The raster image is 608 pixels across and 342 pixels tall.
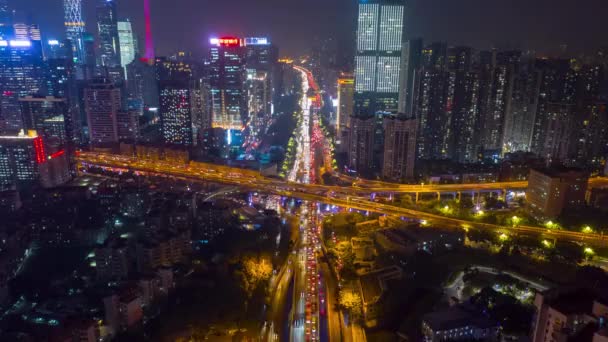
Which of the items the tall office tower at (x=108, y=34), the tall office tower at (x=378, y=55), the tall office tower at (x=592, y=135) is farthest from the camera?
the tall office tower at (x=108, y=34)

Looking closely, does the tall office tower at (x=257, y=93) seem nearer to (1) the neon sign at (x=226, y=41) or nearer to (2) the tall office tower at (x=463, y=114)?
(1) the neon sign at (x=226, y=41)

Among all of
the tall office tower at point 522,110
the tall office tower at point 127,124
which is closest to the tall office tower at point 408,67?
the tall office tower at point 522,110

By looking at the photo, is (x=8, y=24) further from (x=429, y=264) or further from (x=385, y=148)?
(x=429, y=264)

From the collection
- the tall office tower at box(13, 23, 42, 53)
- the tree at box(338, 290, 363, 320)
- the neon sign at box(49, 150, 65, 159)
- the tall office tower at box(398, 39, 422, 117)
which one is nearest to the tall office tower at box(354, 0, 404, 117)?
the tall office tower at box(398, 39, 422, 117)

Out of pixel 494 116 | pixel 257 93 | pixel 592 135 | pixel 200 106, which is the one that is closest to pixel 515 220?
pixel 592 135

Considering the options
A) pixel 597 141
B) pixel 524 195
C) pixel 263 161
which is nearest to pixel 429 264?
pixel 524 195

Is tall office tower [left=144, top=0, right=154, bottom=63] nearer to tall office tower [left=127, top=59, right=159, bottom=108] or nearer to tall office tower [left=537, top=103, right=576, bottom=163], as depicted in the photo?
tall office tower [left=127, top=59, right=159, bottom=108]
